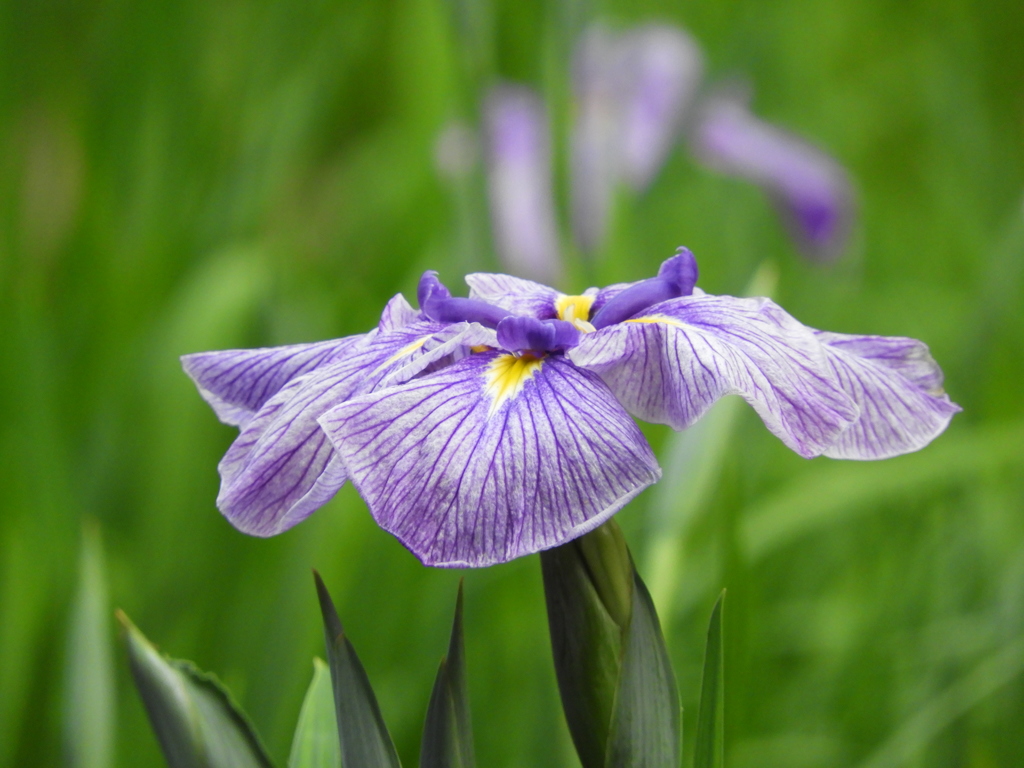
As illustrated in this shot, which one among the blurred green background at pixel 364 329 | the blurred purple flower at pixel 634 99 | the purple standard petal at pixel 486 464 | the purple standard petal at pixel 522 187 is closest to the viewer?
the purple standard petal at pixel 486 464

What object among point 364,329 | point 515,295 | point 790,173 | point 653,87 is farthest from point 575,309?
point 653,87

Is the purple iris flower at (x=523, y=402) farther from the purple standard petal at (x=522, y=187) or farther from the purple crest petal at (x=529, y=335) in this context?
the purple standard petal at (x=522, y=187)

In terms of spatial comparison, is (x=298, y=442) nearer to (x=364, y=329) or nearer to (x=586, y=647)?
(x=586, y=647)

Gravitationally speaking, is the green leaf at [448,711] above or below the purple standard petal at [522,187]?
below

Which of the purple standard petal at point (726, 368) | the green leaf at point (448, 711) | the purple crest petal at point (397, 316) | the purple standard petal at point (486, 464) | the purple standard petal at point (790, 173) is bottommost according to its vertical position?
the green leaf at point (448, 711)

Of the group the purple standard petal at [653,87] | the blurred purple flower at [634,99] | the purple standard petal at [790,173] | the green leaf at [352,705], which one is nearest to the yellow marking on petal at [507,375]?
the green leaf at [352,705]

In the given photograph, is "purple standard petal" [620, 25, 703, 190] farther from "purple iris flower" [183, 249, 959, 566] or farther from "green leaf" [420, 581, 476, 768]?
"green leaf" [420, 581, 476, 768]
